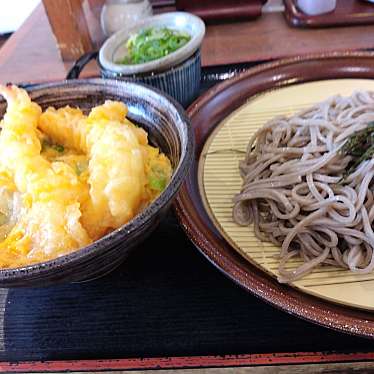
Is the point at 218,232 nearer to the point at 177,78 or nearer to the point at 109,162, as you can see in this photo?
the point at 109,162

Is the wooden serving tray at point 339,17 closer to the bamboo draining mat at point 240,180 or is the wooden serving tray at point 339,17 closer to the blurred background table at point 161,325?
the bamboo draining mat at point 240,180

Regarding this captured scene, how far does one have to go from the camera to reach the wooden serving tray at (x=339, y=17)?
2229 mm

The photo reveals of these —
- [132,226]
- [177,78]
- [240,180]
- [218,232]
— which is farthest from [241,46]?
[132,226]

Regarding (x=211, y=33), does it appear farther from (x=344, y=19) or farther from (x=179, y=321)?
(x=179, y=321)

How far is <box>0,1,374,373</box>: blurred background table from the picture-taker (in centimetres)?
96

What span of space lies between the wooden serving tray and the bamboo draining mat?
2.55ft

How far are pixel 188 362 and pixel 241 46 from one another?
5.72 feet

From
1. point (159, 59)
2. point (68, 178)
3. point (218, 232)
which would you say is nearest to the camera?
point (68, 178)

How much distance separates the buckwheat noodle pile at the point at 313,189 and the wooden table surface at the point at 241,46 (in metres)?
0.76

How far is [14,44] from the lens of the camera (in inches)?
103

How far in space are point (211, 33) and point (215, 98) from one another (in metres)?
0.98

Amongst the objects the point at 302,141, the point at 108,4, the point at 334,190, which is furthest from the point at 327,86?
the point at 108,4

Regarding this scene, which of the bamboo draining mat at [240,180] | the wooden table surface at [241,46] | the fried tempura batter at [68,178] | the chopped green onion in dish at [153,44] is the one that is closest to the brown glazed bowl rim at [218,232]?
the bamboo draining mat at [240,180]

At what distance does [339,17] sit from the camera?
7.38 ft
